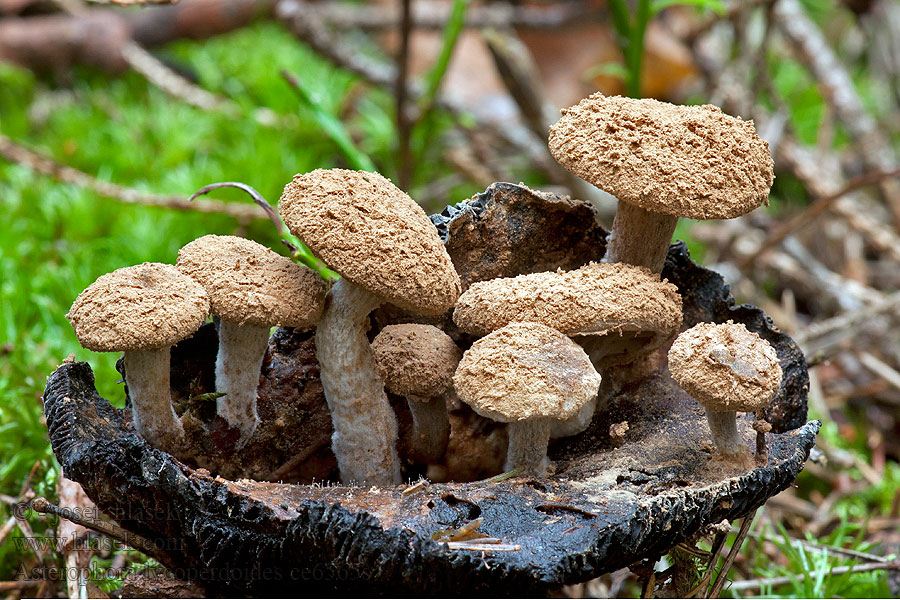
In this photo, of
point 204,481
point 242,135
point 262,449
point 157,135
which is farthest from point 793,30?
point 204,481

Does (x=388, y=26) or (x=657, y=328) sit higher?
(x=388, y=26)

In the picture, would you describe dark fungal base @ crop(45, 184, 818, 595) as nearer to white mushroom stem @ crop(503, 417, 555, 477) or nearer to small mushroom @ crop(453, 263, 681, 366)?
white mushroom stem @ crop(503, 417, 555, 477)

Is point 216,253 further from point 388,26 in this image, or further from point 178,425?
point 388,26

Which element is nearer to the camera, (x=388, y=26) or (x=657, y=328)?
(x=657, y=328)

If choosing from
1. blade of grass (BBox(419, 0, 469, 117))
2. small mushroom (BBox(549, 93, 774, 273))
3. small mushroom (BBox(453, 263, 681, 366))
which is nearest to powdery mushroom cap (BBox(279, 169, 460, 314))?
small mushroom (BBox(453, 263, 681, 366))

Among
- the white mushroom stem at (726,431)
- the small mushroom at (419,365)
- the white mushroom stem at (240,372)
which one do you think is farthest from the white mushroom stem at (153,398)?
the white mushroom stem at (726,431)

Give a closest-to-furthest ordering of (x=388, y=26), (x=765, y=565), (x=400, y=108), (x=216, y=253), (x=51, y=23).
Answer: (x=216, y=253)
(x=765, y=565)
(x=400, y=108)
(x=51, y=23)
(x=388, y=26)

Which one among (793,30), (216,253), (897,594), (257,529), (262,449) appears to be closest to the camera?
(257,529)
